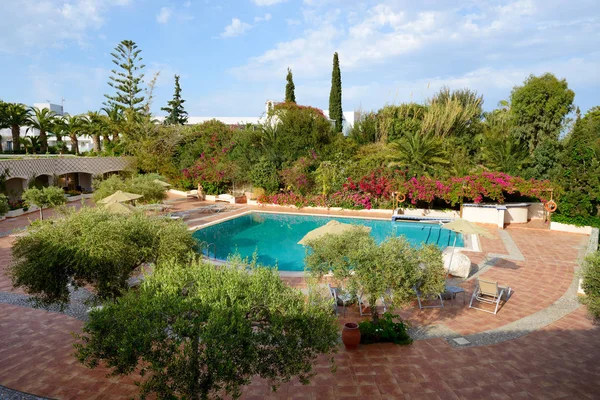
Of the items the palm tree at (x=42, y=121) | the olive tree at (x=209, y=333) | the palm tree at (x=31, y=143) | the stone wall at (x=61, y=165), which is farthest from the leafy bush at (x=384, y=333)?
the palm tree at (x=31, y=143)

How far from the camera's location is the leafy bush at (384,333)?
23.5 ft

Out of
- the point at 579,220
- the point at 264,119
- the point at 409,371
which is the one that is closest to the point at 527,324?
the point at 409,371

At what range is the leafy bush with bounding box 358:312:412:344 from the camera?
716 cm

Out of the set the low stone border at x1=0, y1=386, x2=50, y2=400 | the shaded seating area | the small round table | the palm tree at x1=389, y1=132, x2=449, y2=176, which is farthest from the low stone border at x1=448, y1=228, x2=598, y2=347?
the palm tree at x1=389, y1=132, x2=449, y2=176

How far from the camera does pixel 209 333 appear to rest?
13.1 ft

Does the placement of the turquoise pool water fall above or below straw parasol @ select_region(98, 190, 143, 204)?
below

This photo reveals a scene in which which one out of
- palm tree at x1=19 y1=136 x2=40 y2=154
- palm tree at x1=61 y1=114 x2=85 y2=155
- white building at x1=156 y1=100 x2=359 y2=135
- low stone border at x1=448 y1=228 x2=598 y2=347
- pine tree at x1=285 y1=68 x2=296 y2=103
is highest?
pine tree at x1=285 y1=68 x2=296 y2=103

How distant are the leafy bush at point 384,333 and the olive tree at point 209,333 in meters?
2.66

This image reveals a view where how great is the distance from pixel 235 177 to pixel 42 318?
18645mm

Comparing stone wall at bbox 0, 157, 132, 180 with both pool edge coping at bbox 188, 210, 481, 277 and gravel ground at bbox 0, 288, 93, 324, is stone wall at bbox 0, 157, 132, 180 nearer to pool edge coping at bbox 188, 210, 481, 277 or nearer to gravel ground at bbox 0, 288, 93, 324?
pool edge coping at bbox 188, 210, 481, 277

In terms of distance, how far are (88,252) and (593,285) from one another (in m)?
8.54

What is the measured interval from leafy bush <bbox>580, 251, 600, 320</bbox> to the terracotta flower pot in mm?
3772

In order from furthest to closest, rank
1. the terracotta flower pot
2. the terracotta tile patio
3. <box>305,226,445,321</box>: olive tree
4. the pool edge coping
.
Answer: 1. the pool edge coping
2. the terracotta flower pot
3. <box>305,226,445,321</box>: olive tree
4. the terracotta tile patio

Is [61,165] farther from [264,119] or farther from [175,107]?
[175,107]
